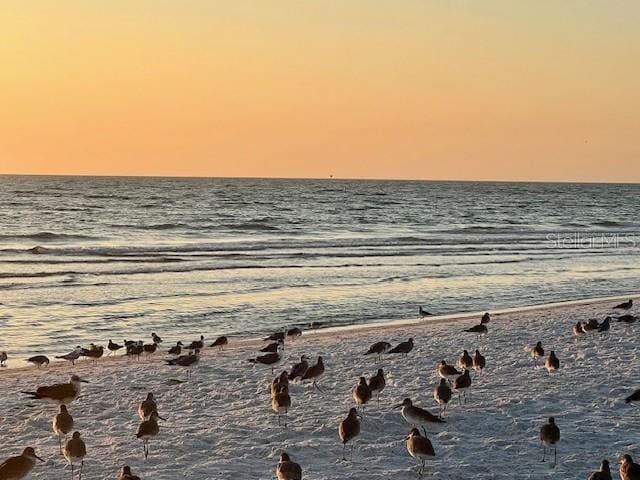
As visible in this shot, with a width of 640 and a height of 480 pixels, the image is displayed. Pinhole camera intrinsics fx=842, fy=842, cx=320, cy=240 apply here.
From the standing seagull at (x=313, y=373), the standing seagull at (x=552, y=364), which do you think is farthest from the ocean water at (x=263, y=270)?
the standing seagull at (x=552, y=364)

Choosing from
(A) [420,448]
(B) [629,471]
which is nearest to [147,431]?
(A) [420,448]

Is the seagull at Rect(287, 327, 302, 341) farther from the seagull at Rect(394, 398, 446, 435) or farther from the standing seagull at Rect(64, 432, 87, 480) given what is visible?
the standing seagull at Rect(64, 432, 87, 480)

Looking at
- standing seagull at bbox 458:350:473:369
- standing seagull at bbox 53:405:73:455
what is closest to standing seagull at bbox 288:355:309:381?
standing seagull at bbox 458:350:473:369

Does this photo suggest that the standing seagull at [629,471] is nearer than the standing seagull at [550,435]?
Yes

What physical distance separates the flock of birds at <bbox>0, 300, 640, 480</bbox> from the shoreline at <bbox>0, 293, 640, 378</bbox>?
0.68ft

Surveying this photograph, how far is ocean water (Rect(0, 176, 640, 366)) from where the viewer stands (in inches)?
889

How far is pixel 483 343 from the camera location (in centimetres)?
1723

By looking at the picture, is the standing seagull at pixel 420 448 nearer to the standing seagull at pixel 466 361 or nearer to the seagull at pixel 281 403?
the seagull at pixel 281 403

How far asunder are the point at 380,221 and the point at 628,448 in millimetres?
66828

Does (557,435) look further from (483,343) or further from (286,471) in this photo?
(483,343)

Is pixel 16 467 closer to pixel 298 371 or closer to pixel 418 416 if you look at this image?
pixel 418 416

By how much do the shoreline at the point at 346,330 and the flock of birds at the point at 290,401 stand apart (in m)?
0.21

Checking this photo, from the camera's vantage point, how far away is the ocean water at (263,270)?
74.1 feet

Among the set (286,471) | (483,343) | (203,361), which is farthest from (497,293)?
(286,471)
